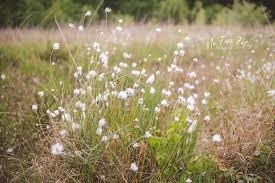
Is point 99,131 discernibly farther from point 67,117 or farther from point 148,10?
point 148,10

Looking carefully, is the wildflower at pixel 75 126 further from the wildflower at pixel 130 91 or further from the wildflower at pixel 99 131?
the wildflower at pixel 130 91

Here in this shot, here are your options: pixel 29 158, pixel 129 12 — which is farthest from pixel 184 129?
pixel 129 12

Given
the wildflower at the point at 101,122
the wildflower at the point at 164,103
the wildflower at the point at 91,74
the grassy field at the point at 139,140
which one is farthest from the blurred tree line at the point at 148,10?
the wildflower at the point at 101,122

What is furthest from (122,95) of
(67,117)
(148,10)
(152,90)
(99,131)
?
(148,10)

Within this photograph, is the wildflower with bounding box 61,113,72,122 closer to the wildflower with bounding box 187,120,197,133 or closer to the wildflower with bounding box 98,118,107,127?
the wildflower with bounding box 98,118,107,127

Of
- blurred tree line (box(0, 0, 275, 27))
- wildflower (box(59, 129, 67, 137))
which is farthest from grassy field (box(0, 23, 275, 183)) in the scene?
blurred tree line (box(0, 0, 275, 27))

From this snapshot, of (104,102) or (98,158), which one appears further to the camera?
(104,102)

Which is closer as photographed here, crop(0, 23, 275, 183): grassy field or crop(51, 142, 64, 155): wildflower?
crop(51, 142, 64, 155): wildflower

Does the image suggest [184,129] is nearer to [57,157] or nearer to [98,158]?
[98,158]
